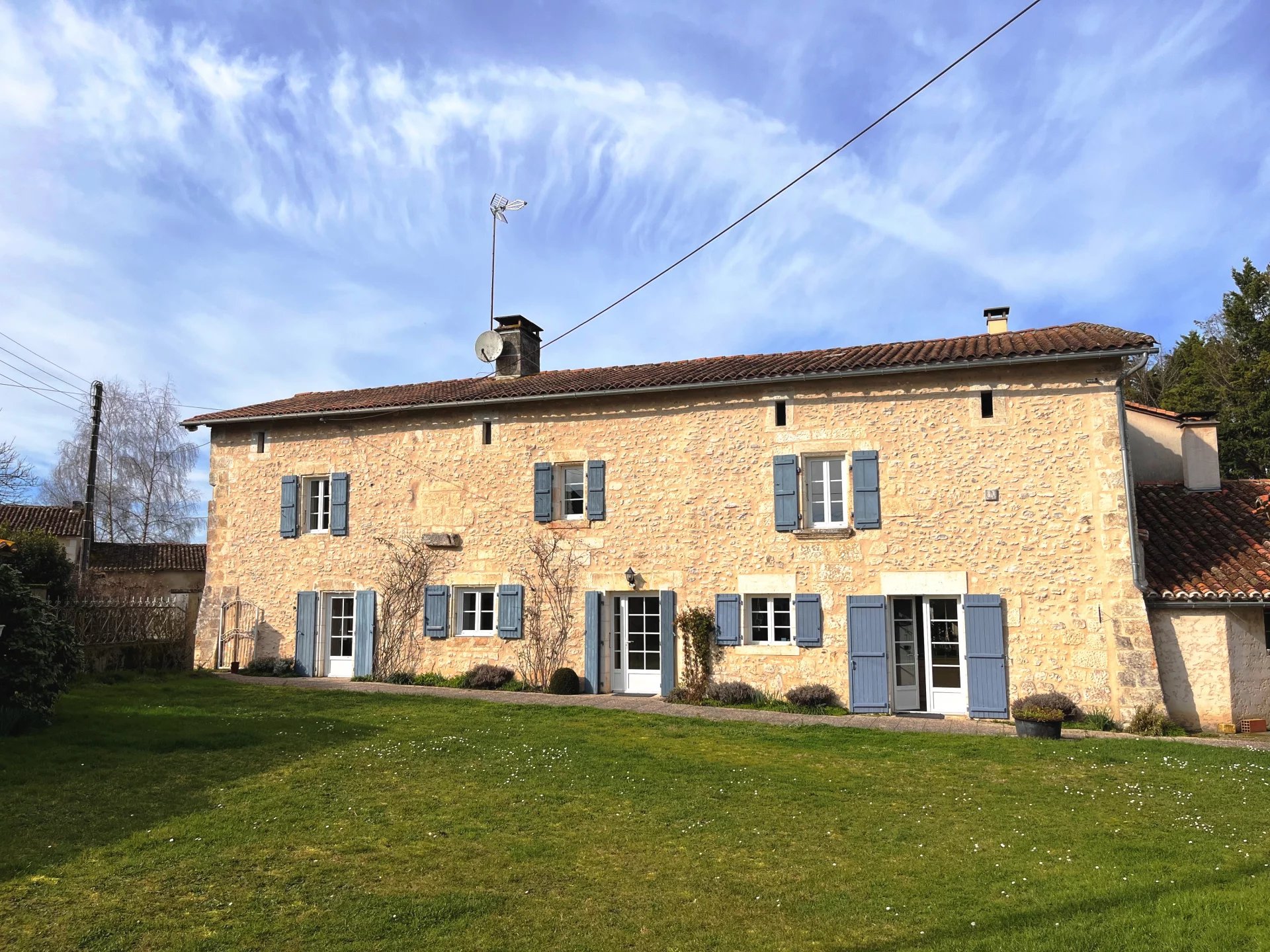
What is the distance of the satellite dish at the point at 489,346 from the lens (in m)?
A: 15.5

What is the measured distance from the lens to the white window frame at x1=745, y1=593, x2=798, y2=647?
11.9 metres

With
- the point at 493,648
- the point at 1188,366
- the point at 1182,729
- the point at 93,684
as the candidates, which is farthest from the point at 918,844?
the point at 1188,366

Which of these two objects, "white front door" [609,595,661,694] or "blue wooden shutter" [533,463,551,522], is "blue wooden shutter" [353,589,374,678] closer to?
"blue wooden shutter" [533,463,551,522]

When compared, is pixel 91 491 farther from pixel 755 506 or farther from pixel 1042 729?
pixel 1042 729

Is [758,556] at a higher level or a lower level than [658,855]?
higher

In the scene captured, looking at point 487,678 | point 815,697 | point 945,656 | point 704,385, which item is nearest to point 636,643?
point 487,678

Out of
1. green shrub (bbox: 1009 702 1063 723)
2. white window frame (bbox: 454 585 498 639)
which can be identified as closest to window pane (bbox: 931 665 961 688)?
green shrub (bbox: 1009 702 1063 723)

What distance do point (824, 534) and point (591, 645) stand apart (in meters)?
3.77

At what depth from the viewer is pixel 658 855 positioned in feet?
17.0

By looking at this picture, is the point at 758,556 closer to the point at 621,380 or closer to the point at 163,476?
the point at 621,380

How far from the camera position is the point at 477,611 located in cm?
1372

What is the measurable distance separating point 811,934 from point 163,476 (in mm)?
32070

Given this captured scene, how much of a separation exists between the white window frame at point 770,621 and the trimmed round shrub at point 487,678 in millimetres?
3679

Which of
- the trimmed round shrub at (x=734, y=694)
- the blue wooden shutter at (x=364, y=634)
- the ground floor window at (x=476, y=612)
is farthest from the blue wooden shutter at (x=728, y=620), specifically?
the blue wooden shutter at (x=364, y=634)
